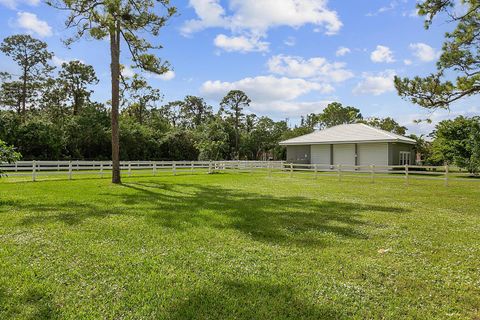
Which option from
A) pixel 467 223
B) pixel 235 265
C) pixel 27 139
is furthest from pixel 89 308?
pixel 27 139

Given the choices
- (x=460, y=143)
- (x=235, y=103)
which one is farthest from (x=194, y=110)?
(x=460, y=143)

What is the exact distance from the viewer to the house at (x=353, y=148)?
2834cm

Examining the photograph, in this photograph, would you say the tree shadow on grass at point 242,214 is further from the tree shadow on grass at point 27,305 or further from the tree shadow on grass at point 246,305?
A: the tree shadow on grass at point 27,305

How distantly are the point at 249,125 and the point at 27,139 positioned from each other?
3901 centimetres

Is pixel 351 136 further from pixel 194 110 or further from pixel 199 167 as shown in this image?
pixel 194 110

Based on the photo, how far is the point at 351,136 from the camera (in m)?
30.6

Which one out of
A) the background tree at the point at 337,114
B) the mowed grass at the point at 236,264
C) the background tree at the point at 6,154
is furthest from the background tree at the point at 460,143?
the background tree at the point at 337,114

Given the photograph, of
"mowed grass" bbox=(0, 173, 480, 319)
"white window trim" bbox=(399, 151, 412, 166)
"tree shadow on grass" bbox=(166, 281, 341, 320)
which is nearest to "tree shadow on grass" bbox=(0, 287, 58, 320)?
"mowed grass" bbox=(0, 173, 480, 319)

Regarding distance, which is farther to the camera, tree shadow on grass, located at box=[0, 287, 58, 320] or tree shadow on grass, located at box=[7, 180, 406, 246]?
tree shadow on grass, located at box=[7, 180, 406, 246]

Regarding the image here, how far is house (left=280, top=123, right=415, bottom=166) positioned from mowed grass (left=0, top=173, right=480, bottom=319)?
2097cm

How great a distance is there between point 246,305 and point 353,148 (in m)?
28.8

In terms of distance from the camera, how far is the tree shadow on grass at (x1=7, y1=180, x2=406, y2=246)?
6.31 m

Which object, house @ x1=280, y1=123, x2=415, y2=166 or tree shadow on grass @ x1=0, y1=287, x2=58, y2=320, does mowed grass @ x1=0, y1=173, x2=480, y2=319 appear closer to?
tree shadow on grass @ x1=0, y1=287, x2=58, y2=320

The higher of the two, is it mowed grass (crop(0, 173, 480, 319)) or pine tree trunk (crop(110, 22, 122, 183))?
pine tree trunk (crop(110, 22, 122, 183))
